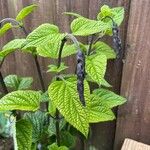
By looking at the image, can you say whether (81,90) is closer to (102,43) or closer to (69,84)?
(69,84)

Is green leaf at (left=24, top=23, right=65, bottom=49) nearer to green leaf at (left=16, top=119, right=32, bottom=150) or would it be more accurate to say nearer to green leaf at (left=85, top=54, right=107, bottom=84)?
green leaf at (left=85, top=54, right=107, bottom=84)

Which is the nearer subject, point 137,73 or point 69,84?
point 69,84

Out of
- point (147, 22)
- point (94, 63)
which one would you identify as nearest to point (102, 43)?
point (147, 22)

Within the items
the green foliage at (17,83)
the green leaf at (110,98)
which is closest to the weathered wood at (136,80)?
the green leaf at (110,98)

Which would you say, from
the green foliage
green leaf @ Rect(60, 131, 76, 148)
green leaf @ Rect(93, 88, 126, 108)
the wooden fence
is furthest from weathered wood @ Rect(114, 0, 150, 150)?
the green foliage

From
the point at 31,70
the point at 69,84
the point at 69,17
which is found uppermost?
the point at 69,17

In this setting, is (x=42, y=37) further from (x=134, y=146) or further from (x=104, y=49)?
(x=134, y=146)
